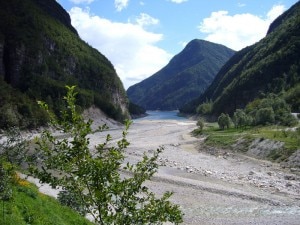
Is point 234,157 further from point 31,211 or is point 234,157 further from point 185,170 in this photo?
point 31,211

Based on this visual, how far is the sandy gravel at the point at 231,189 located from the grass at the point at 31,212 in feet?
44.0

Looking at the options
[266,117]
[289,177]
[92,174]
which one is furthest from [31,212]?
[266,117]

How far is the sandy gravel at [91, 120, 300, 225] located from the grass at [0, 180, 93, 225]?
13.4 m

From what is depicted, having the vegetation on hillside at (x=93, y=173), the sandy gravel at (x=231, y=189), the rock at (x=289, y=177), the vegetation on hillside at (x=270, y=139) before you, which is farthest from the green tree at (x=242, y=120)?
the vegetation on hillside at (x=93, y=173)

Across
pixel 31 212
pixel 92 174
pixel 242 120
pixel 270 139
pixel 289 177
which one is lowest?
pixel 289 177

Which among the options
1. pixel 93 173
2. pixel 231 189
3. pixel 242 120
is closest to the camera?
pixel 93 173

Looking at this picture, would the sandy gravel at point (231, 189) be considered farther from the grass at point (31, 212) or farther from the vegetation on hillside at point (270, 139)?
the grass at point (31, 212)

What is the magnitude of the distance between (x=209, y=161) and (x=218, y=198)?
31.2m

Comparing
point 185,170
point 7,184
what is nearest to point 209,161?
point 185,170

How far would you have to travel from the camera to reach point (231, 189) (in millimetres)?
48656

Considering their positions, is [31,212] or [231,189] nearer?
[31,212]

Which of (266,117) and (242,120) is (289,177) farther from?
(242,120)

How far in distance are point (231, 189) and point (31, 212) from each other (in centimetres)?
3231

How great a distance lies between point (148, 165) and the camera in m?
11.6
